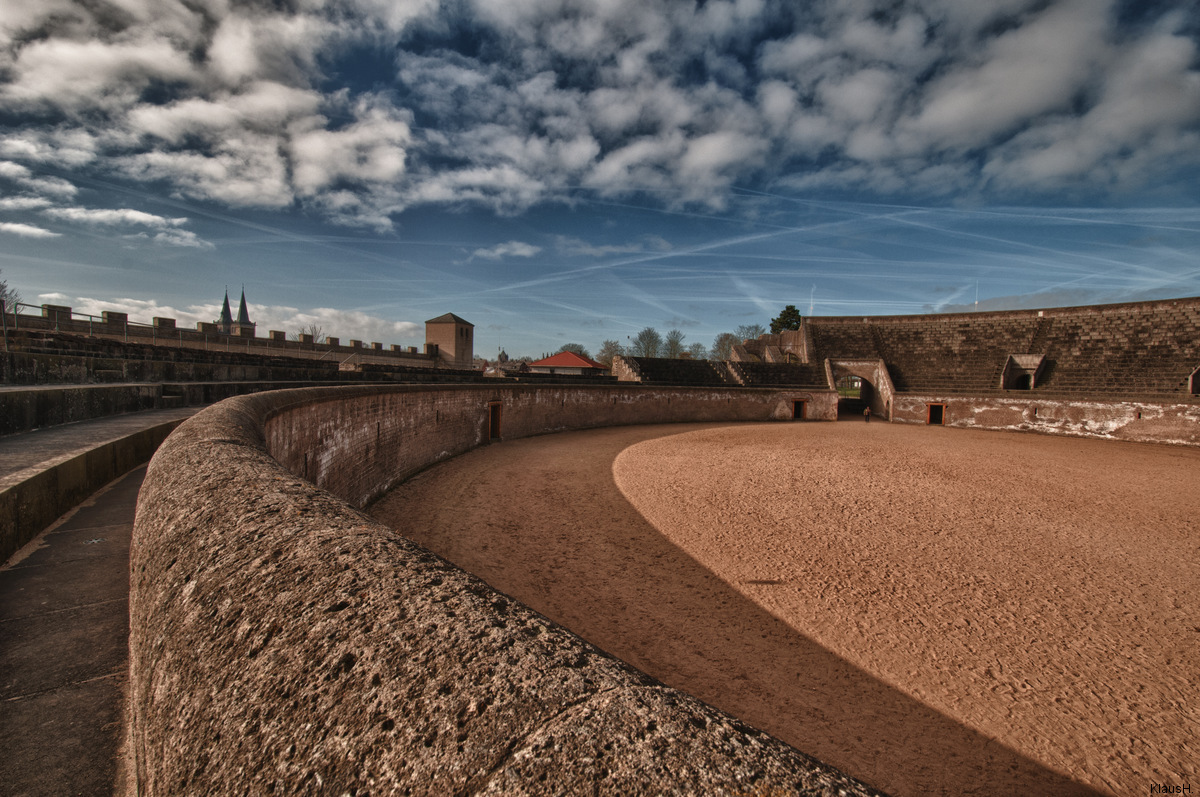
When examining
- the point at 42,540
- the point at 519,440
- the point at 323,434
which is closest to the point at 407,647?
the point at 42,540

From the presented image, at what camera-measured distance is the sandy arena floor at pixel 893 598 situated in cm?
418

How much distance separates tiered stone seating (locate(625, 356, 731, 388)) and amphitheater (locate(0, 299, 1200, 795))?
36.7 feet

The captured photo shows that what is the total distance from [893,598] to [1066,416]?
24640 mm

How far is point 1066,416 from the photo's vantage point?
23.0m

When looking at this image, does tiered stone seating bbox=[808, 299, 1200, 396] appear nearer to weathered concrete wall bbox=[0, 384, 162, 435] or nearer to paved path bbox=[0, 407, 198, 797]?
paved path bbox=[0, 407, 198, 797]

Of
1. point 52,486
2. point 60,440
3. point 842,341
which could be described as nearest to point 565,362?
point 842,341

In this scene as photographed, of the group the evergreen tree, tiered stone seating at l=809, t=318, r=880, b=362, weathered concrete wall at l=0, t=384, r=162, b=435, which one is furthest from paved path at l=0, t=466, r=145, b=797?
the evergreen tree

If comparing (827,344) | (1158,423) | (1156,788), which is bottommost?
(1156,788)

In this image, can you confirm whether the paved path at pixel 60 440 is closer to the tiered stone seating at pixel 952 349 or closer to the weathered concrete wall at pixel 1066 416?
the weathered concrete wall at pixel 1066 416

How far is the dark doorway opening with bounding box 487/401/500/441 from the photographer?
18.7m

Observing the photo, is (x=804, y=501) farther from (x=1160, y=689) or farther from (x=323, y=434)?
(x=323, y=434)

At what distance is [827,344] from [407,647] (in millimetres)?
37213

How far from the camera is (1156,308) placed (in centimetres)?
2558

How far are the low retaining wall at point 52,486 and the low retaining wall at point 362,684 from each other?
5.76 ft
